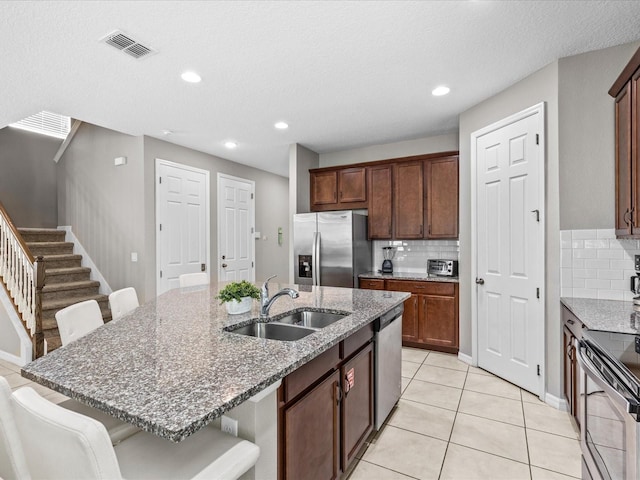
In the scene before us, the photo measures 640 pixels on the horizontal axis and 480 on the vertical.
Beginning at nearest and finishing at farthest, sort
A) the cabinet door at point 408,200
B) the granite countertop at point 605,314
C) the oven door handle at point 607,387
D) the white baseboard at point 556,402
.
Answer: the oven door handle at point 607,387 < the granite countertop at point 605,314 < the white baseboard at point 556,402 < the cabinet door at point 408,200

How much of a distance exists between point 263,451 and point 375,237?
11.8 feet

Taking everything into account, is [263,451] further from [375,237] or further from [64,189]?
[64,189]

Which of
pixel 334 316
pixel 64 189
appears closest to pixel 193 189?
pixel 64 189

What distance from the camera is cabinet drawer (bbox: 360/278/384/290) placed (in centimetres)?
424

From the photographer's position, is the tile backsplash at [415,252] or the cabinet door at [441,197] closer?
the cabinet door at [441,197]

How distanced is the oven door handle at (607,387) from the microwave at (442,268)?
256 centimetres

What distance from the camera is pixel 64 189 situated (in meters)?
5.35

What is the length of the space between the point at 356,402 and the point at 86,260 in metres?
4.76

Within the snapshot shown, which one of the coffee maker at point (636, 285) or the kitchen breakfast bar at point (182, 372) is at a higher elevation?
the coffee maker at point (636, 285)

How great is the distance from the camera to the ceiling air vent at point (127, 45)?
2.21 metres

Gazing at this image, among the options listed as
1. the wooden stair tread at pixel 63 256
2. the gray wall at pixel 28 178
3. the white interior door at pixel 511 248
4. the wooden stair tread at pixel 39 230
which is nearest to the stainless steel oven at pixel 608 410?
the white interior door at pixel 511 248

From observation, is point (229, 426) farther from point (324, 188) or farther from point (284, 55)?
point (324, 188)

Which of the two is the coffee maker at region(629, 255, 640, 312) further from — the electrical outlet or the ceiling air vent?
the ceiling air vent

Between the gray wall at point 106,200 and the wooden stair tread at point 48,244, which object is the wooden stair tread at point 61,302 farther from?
the wooden stair tread at point 48,244
